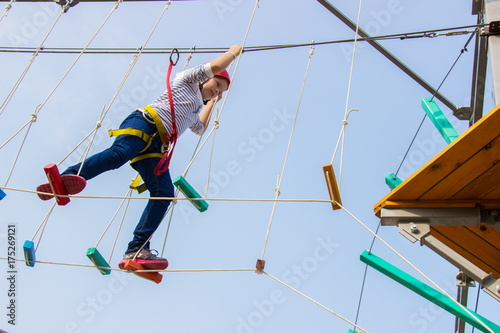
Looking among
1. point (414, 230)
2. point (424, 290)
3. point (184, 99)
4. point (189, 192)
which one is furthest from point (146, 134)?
point (424, 290)

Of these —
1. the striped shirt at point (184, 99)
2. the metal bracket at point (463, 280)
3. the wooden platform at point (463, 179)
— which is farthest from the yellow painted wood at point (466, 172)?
the striped shirt at point (184, 99)

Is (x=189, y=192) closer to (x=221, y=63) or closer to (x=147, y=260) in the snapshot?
(x=147, y=260)

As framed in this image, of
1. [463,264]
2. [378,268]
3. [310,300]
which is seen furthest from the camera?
[378,268]

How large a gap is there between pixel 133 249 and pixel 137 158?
1.79ft

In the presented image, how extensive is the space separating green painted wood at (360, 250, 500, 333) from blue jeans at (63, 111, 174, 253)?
119cm

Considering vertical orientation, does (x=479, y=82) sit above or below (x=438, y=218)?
above

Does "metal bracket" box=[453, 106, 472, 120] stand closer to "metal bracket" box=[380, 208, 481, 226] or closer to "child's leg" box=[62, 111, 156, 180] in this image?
"metal bracket" box=[380, 208, 481, 226]

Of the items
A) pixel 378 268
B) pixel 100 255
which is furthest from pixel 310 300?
pixel 100 255

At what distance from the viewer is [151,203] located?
3.30 m

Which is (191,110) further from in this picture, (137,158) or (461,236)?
(461,236)

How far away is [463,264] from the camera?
2.39 metres

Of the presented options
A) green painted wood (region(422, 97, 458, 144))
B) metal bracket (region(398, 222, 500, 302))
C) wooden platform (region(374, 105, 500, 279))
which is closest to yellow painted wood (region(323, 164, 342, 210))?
wooden platform (region(374, 105, 500, 279))

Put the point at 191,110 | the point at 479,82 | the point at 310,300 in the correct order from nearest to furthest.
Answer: the point at 310,300
the point at 191,110
the point at 479,82

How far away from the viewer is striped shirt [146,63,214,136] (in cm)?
335
